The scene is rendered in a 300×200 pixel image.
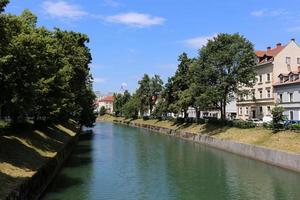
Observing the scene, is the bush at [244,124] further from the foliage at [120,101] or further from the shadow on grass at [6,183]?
the foliage at [120,101]

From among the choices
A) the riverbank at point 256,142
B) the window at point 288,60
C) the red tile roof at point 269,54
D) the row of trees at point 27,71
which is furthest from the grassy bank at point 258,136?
the row of trees at point 27,71

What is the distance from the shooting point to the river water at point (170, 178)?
26.2 m

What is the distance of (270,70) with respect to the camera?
7169 cm

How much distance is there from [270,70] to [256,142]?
3068 centimetres

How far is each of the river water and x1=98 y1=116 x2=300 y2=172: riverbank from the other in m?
0.99

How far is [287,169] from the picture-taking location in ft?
Answer: 114

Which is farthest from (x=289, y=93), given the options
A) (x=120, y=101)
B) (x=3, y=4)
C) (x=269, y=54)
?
(x=120, y=101)

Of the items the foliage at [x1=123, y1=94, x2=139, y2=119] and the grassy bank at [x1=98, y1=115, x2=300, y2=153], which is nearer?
the grassy bank at [x1=98, y1=115, x2=300, y2=153]

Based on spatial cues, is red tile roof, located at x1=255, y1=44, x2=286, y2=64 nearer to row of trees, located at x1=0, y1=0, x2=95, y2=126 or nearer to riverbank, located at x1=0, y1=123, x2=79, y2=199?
row of trees, located at x1=0, y1=0, x2=95, y2=126

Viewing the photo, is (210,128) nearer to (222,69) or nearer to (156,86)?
(222,69)

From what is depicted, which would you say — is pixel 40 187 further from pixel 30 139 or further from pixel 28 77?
pixel 30 139

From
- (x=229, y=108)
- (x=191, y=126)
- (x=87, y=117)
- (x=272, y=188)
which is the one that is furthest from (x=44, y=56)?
(x=229, y=108)

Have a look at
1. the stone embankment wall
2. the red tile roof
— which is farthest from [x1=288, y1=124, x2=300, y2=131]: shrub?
the red tile roof

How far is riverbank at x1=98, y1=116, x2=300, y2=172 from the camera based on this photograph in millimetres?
35775
